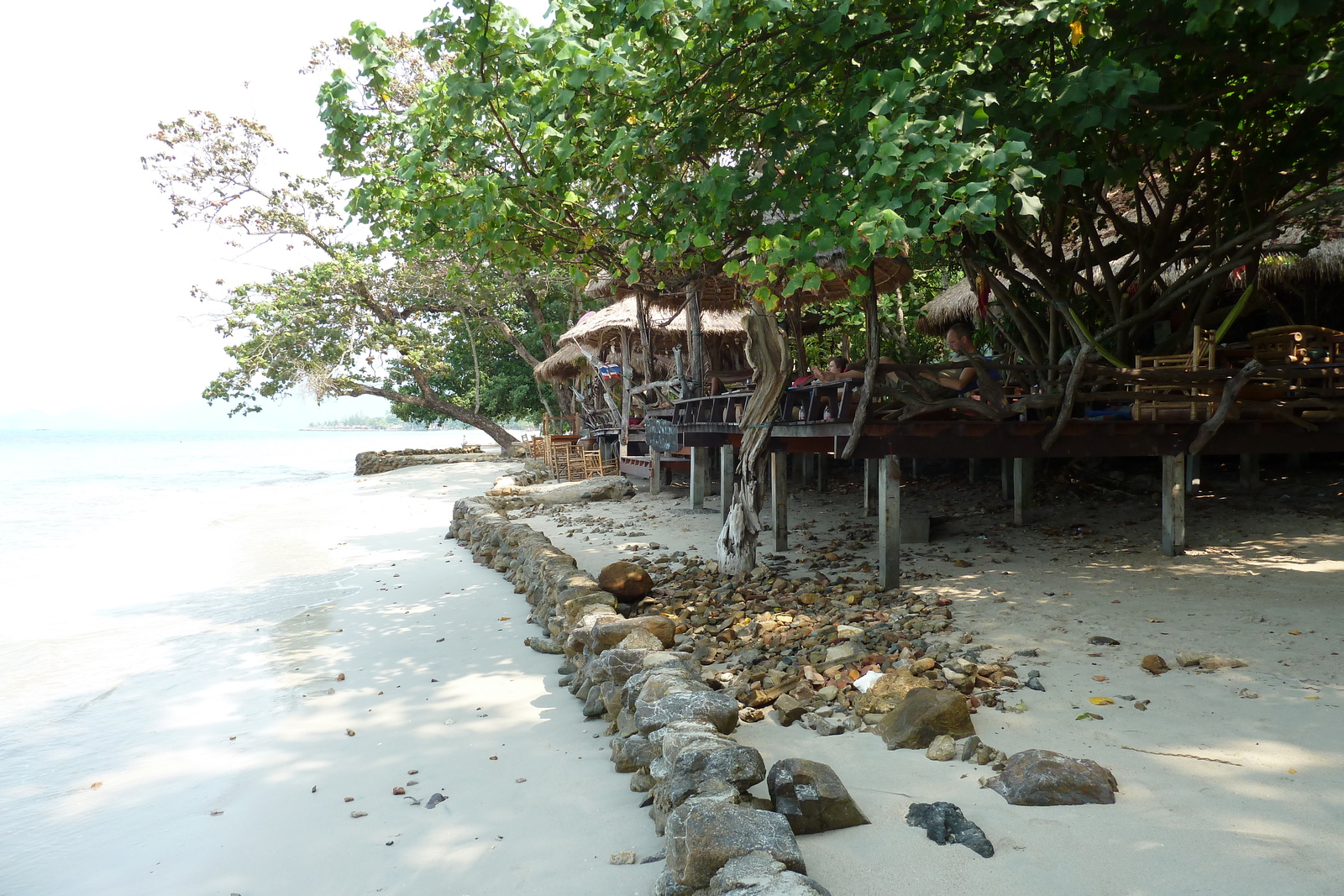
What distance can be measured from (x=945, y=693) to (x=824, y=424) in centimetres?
328

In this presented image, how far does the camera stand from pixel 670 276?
9.58m

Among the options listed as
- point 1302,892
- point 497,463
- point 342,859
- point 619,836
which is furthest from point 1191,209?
Result: point 497,463

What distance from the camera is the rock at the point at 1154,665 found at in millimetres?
4430

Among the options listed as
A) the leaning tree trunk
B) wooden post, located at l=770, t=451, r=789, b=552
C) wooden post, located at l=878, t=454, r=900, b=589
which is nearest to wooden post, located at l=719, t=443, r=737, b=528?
wooden post, located at l=770, t=451, r=789, b=552

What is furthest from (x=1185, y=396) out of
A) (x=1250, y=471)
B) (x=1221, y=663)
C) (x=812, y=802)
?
(x=812, y=802)

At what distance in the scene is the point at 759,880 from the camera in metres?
2.40

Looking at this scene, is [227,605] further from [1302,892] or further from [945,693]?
[1302,892]

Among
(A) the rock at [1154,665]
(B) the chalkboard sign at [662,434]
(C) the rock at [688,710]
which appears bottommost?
(A) the rock at [1154,665]

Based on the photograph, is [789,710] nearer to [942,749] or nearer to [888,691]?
[888,691]

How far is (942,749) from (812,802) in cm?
92

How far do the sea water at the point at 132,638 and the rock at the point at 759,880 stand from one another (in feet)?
10.2

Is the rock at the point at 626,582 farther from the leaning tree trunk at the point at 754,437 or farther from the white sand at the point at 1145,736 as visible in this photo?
the white sand at the point at 1145,736

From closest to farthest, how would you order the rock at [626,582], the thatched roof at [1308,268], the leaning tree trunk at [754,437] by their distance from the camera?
the rock at [626,582] < the leaning tree trunk at [754,437] < the thatched roof at [1308,268]

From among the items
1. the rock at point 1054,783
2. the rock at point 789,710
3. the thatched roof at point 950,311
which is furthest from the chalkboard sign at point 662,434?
the rock at point 1054,783
